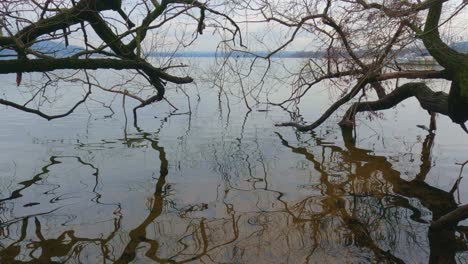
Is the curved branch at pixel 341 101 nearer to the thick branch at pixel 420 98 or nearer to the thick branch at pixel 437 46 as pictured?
the thick branch at pixel 420 98

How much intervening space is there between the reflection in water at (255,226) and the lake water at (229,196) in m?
0.02

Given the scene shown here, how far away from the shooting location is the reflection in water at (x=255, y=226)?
15.8 ft

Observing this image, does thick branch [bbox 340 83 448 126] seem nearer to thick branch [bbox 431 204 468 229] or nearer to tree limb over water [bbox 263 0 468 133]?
tree limb over water [bbox 263 0 468 133]

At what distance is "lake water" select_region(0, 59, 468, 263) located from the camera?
495 centimetres

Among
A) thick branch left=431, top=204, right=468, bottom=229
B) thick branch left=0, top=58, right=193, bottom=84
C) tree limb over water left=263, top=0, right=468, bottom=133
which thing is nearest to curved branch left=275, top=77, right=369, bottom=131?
tree limb over water left=263, top=0, right=468, bottom=133

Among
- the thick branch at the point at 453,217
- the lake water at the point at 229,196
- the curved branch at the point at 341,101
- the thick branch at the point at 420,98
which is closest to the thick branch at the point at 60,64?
the lake water at the point at 229,196

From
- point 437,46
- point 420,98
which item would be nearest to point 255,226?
point 437,46

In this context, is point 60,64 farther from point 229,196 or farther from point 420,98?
point 420,98

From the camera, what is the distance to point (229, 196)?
277 inches

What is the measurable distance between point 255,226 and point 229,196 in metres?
1.44

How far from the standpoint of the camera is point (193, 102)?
23.4 m

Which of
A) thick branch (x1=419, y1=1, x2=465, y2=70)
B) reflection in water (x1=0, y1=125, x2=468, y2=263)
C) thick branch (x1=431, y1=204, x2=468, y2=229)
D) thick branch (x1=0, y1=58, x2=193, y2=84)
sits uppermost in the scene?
thick branch (x1=419, y1=1, x2=465, y2=70)

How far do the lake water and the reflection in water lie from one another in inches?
0.9

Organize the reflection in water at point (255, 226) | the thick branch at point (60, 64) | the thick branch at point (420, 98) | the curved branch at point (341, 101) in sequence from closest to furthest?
the reflection in water at point (255, 226), the thick branch at point (60, 64), the thick branch at point (420, 98), the curved branch at point (341, 101)
